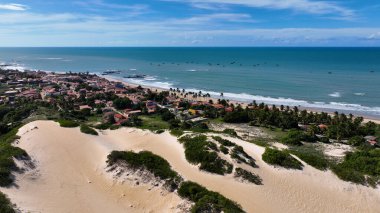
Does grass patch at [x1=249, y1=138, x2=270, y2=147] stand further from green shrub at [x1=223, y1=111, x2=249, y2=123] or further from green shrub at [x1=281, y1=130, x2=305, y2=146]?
green shrub at [x1=223, y1=111, x2=249, y2=123]

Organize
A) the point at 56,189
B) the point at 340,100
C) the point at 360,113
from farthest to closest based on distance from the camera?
the point at 340,100 → the point at 360,113 → the point at 56,189

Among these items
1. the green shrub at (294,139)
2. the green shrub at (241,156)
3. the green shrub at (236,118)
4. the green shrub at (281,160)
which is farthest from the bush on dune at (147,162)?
the green shrub at (236,118)

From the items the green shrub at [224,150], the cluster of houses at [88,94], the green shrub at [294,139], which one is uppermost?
the green shrub at [224,150]

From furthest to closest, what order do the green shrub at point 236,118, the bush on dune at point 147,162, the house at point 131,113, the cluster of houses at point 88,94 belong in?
the cluster of houses at point 88,94, the house at point 131,113, the green shrub at point 236,118, the bush on dune at point 147,162

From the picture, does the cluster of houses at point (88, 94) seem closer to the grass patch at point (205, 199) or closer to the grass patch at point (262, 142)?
the grass patch at point (262, 142)

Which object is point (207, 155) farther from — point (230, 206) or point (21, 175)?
point (21, 175)

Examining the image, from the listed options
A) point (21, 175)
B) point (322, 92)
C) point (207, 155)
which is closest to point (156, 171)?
point (207, 155)
